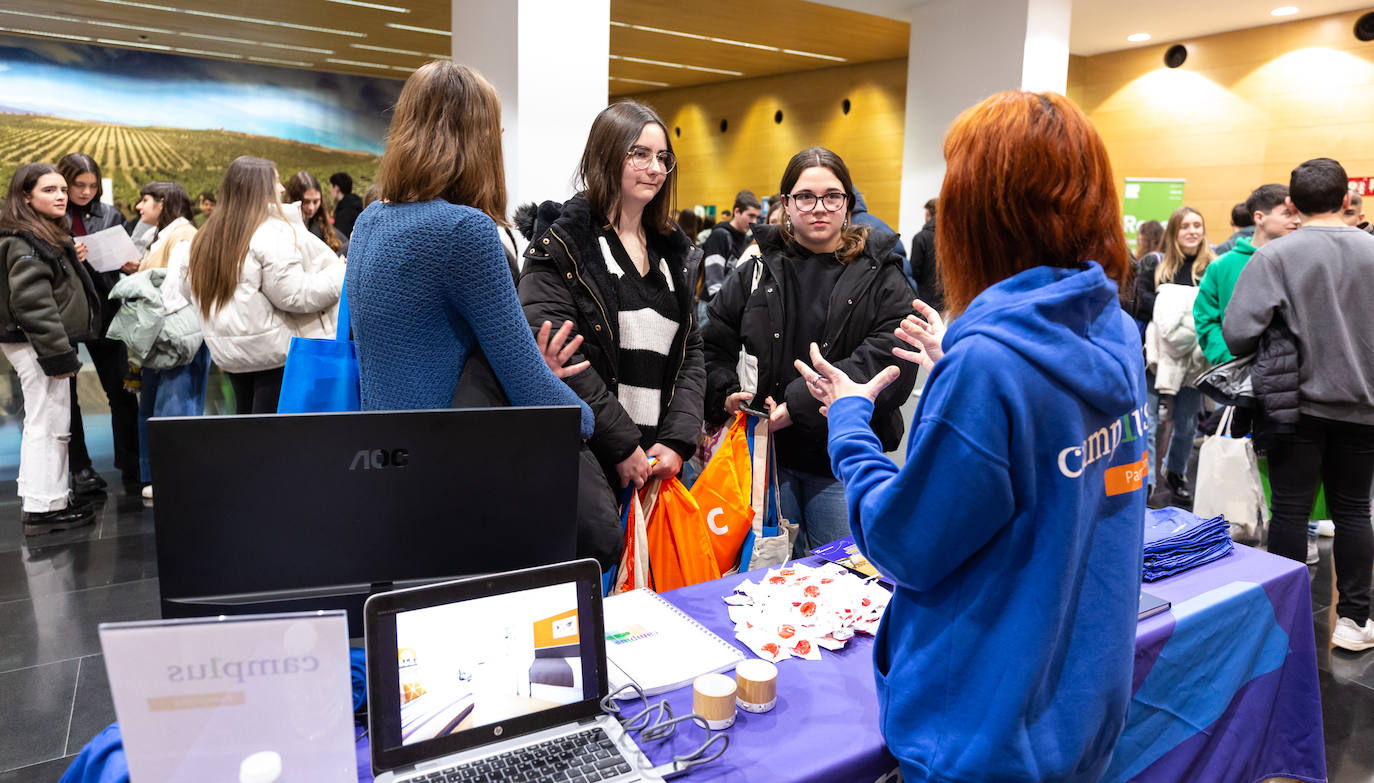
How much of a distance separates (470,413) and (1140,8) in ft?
27.4

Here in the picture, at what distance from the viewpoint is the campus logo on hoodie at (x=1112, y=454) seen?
96 cm

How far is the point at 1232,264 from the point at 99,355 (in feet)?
18.8

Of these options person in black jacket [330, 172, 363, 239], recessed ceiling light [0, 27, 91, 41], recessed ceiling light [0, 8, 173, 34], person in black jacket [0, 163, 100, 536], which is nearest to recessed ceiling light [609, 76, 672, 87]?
recessed ceiling light [0, 8, 173, 34]

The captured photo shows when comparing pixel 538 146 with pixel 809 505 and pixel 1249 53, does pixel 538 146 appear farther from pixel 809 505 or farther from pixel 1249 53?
pixel 1249 53

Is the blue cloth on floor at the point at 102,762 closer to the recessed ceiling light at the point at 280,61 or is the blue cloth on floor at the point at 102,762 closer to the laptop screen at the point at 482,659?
the laptop screen at the point at 482,659

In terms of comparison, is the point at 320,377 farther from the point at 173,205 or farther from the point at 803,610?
the point at 173,205

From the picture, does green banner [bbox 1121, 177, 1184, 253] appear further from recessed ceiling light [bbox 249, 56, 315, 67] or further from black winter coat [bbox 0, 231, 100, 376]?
recessed ceiling light [bbox 249, 56, 315, 67]

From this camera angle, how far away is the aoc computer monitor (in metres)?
1.01

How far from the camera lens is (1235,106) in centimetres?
830

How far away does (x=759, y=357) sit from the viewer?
2451mm

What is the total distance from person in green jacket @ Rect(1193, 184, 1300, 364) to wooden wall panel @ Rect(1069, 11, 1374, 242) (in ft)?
15.0

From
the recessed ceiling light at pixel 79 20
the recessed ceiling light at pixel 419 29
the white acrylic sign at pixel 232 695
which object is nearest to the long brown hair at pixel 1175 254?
the white acrylic sign at pixel 232 695

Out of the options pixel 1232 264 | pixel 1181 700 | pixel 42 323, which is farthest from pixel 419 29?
pixel 1181 700

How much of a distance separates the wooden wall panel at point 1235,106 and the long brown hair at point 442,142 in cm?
787
